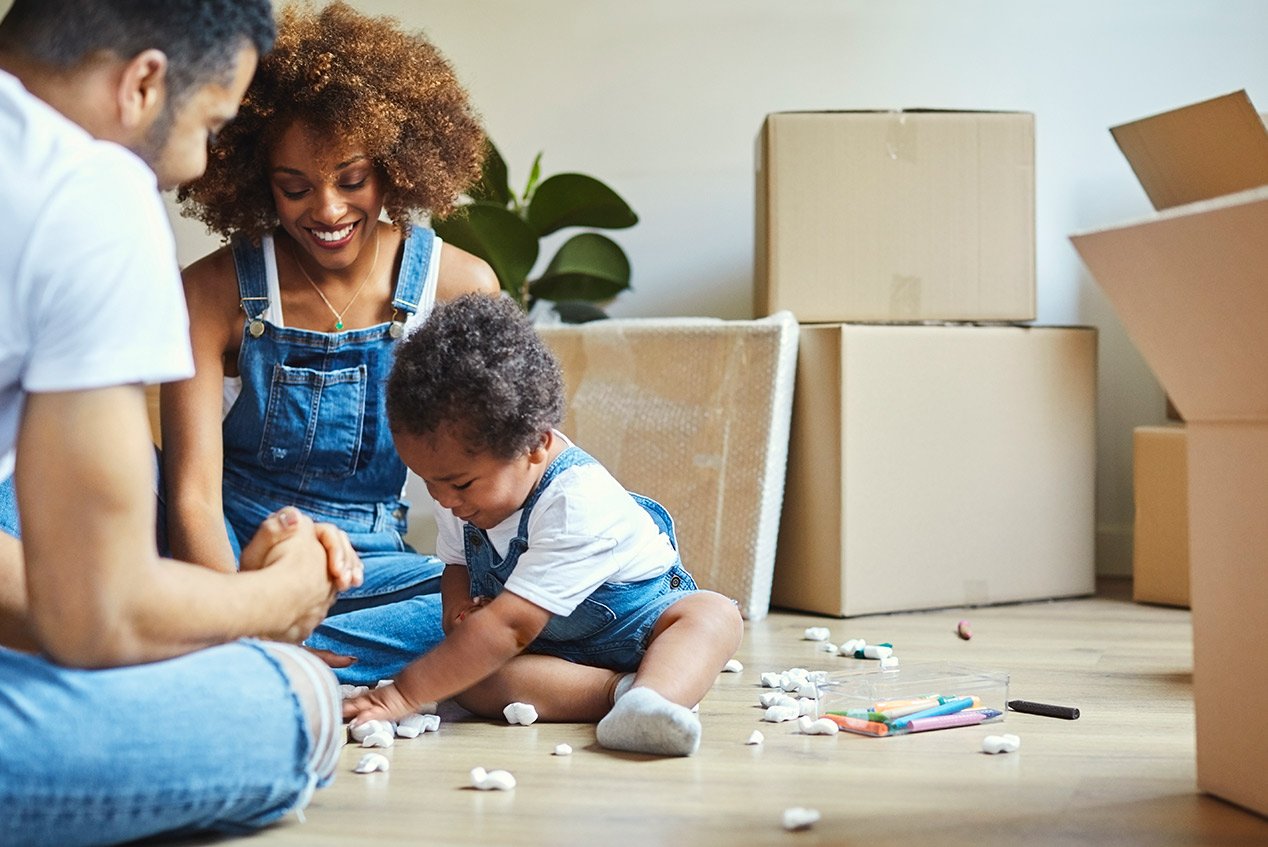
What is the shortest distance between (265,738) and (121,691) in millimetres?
104

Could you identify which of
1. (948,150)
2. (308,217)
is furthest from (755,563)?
(308,217)

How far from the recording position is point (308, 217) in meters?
1.49

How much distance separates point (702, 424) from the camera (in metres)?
2.10

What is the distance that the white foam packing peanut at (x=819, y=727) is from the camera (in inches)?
50.2

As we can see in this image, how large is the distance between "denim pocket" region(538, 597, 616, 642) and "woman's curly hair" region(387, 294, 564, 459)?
18cm

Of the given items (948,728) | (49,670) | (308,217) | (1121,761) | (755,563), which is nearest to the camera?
(49,670)

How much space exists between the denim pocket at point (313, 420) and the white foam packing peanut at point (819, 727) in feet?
2.07

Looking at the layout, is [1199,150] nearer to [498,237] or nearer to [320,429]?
[498,237]

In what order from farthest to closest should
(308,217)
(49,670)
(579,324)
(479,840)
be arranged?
(579,324) < (308,217) < (479,840) < (49,670)

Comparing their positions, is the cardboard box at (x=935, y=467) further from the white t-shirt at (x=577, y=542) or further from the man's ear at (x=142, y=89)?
the man's ear at (x=142, y=89)

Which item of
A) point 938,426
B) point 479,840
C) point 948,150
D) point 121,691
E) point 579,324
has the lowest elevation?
point 479,840

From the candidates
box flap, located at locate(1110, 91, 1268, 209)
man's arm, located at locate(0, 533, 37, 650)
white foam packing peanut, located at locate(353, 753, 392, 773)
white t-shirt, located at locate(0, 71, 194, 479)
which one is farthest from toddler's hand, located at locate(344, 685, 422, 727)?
box flap, located at locate(1110, 91, 1268, 209)

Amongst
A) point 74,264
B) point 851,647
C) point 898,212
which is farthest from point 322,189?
point 898,212

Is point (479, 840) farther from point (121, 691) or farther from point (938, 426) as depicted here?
point (938, 426)
